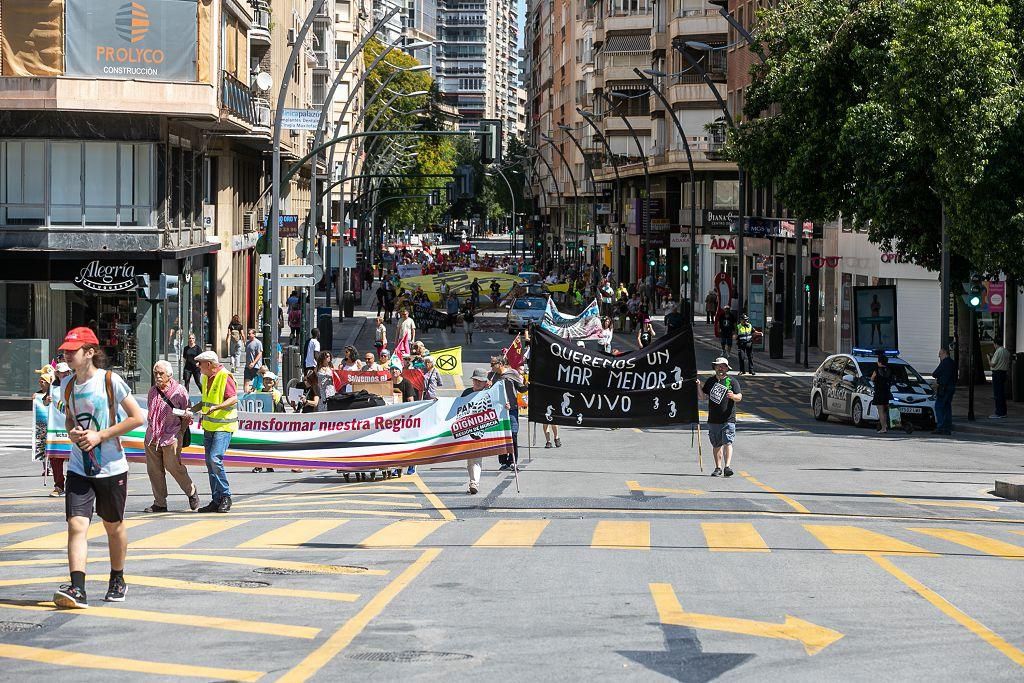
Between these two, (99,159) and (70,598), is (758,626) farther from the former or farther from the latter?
(99,159)

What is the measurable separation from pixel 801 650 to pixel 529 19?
19501cm

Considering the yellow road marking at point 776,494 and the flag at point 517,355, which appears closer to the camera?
the yellow road marking at point 776,494

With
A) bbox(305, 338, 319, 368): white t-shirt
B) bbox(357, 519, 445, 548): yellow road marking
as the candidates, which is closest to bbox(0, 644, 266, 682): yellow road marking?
bbox(357, 519, 445, 548): yellow road marking

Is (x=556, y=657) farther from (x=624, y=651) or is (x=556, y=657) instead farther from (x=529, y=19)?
(x=529, y=19)

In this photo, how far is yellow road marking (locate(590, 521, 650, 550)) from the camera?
14188 mm

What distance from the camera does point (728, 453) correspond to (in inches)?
871

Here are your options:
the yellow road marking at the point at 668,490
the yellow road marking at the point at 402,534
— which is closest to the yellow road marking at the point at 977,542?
the yellow road marking at the point at 668,490

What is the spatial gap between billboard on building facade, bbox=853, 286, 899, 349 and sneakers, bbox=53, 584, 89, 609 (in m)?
33.9

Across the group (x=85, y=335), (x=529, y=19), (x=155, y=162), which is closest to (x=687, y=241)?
(x=155, y=162)

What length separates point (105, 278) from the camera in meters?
37.9

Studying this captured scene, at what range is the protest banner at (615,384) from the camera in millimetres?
20703

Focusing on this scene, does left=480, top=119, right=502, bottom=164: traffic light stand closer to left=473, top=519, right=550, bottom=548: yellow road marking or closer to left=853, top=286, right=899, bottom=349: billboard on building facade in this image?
left=853, top=286, right=899, bottom=349: billboard on building facade

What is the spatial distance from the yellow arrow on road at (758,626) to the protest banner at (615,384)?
985cm

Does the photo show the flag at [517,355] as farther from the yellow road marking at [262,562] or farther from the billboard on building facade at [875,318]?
the yellow road marking at [262,562]
